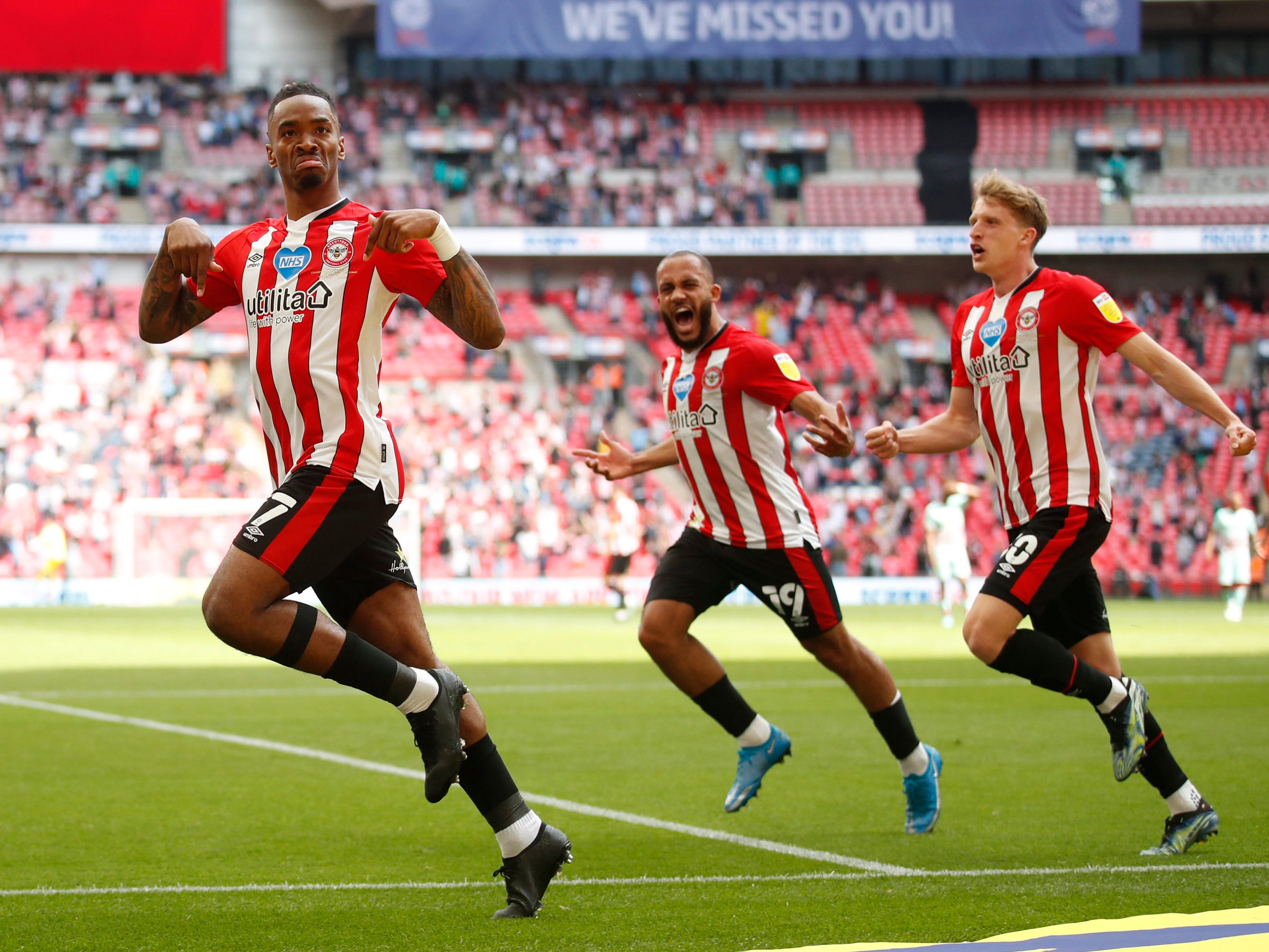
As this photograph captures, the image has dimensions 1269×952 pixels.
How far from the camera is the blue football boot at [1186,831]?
552 centimetres

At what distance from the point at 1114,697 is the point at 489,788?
245cm

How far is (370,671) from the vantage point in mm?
4246

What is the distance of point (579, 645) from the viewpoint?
1795 centimetres

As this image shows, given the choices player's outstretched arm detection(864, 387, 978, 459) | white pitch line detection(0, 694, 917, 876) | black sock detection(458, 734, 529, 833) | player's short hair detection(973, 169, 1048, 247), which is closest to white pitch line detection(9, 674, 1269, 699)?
white pitch line detection(0, 694, 917, 876)

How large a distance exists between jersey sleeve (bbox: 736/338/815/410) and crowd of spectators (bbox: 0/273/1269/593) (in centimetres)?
2232

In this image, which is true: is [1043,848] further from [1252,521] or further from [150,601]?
[150,601]

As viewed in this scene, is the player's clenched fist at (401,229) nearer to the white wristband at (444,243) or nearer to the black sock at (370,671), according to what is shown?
the white wristband at (444,243)

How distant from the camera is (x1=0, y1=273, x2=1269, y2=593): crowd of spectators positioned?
29.2 meters

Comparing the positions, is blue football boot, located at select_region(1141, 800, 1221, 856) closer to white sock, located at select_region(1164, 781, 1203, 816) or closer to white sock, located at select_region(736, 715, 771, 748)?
white sock, located at select_region(1164, 781, 1203, 816)

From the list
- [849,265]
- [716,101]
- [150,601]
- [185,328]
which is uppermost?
[716,101]

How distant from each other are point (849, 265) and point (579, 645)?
22834 mm

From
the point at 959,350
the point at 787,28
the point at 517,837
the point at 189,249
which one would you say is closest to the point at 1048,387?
the point at 959,350

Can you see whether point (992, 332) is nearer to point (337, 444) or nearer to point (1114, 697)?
point (1114, 697)

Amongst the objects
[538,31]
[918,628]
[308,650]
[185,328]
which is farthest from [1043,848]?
[538,31]
